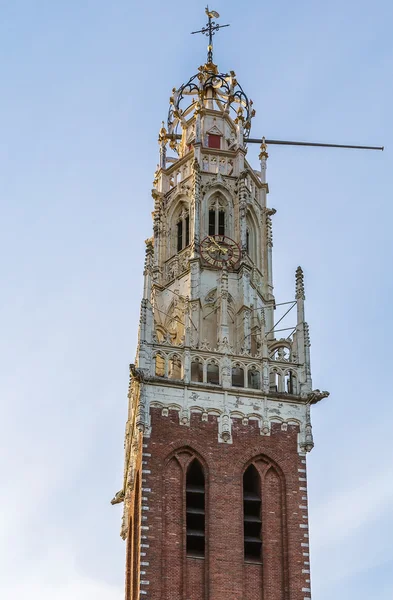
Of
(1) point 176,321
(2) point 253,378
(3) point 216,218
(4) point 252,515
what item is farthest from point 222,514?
(3) point 216,218

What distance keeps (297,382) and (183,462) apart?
5597mm

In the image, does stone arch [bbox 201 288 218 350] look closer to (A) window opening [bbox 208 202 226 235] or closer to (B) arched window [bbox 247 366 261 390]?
(B) arched window [bbox 247 366 261 390]

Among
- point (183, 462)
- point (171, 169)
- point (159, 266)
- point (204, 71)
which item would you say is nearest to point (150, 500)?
point (183, 462)

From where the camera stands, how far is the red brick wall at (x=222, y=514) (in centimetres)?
4444

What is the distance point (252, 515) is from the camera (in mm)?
46812

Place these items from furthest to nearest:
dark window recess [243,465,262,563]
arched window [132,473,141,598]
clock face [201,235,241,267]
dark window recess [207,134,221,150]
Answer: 1. dark window recess [207,134,221,150]
2. clock face [201,235,241,267]
3. dark window recess [243,465,262,563]
4. arched window [132,473,141,598]

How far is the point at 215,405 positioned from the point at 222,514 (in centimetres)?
411

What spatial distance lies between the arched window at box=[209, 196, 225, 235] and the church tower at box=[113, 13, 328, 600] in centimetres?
5

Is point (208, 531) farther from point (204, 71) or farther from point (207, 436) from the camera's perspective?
point (204, 71)

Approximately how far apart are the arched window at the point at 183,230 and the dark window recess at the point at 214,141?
3769 millimetres

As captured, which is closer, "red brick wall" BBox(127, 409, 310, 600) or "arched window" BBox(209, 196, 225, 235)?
"red brick wall" BBox(127, 409, 310, 600)

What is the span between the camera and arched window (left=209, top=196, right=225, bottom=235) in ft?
181

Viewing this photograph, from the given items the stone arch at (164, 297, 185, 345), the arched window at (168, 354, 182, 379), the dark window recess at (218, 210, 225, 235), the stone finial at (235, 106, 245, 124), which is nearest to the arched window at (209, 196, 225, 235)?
the dark window recess at (218, 210, 225, 235)

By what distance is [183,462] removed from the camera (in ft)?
153
